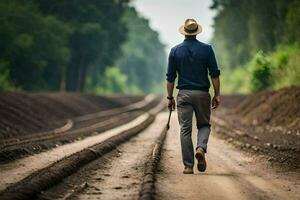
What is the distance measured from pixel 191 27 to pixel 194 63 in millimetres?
585

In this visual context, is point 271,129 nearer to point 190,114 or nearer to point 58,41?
point 190,114

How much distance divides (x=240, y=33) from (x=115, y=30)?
1287 cm

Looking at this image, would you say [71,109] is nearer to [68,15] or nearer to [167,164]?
[68,15]

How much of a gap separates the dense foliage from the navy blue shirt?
9.54 metres

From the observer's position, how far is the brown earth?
40.6 ft

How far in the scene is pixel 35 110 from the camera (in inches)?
1089

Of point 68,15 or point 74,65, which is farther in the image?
point 74,65

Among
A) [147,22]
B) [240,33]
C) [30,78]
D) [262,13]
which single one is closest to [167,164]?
[262,13]

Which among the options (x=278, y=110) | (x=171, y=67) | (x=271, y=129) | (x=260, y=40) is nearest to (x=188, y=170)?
(x=171, y=67)

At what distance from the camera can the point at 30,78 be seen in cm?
4322

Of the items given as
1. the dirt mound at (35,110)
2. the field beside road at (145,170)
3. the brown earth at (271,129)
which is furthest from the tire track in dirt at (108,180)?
the dirt mound at (35,110)

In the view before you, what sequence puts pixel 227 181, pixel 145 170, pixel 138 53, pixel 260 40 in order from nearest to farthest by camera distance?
pixel 227 181
pixel 145 170
pixel 260 40
pixel 138 53

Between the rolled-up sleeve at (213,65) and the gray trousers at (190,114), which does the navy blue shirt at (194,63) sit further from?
the gray trousers at (190,114)

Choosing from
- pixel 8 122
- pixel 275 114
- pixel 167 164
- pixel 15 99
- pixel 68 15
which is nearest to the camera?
pixel 167 164
